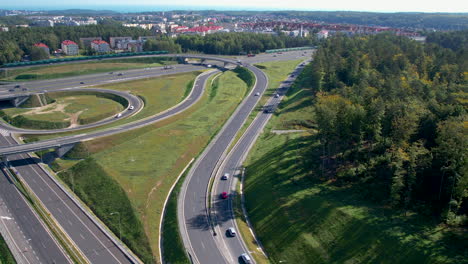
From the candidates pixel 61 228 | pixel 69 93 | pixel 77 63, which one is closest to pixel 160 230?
pixel 61 228

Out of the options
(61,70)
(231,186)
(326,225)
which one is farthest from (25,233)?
(61,70)

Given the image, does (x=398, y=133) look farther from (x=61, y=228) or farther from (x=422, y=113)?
(x=61, y=228)

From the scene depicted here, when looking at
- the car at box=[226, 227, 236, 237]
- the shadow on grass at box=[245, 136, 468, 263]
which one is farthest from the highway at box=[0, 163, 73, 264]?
the shadow on grass at box=[245, 136, 468, 263]

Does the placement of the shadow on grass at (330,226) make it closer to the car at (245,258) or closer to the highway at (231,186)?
the highway at (231,186)

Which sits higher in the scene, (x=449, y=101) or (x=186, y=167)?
(x=449, y=101)

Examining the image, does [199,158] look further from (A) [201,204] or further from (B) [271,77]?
(B) [271,77]

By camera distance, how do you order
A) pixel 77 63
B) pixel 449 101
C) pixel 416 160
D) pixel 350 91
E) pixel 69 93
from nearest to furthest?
1. pixel 416 160
2. pixel 449 101
3. pixel 350 91
4. pixel 69 93
5. pixel 77 63
